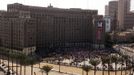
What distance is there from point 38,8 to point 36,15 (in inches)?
277

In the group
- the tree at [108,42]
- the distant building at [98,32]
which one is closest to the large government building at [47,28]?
the distant building at [98,32]

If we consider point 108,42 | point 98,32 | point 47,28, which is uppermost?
point 47,28

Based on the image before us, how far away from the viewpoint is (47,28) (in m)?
154

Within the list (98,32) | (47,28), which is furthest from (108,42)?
(47,28)

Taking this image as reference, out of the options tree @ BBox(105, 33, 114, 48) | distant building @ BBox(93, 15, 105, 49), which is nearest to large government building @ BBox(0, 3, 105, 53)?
distant building @ BBox(93, 15, 105, 49)

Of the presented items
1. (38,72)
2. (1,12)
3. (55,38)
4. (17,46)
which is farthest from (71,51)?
(38,72)

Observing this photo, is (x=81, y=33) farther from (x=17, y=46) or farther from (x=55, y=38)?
(x=17, y=46)

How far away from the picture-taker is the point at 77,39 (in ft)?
548

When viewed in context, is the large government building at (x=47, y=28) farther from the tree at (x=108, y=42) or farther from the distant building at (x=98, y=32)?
the tree at (x=108, y=42)

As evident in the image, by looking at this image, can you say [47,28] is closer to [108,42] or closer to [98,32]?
[98,32]

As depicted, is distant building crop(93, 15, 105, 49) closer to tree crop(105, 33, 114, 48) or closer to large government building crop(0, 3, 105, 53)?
large government building crop(0, 3, 105, 53)

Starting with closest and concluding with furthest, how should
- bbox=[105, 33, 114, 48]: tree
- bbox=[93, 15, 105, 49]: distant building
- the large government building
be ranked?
1. the large government building
2. bbox=[93, 15, 105, 49]: distant building
3. bbox=[105, 33, 114, 48]: tree

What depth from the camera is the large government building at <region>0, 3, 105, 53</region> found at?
131m

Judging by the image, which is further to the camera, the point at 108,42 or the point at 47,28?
the point at 108,42
